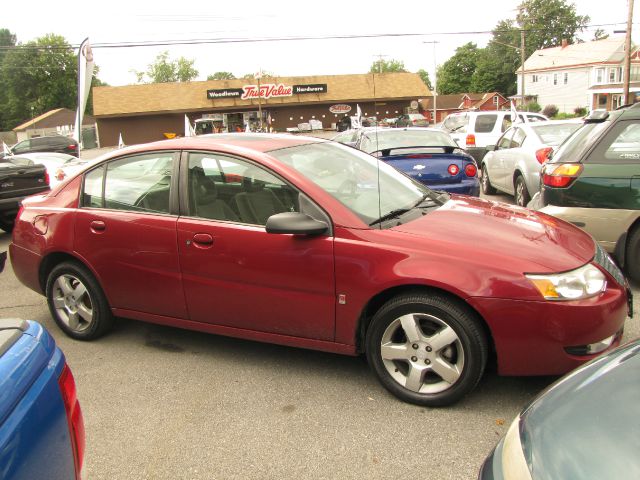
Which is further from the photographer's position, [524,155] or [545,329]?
[524,155]

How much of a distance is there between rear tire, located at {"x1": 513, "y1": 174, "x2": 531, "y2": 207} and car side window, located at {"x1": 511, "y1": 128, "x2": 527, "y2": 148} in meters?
0.71

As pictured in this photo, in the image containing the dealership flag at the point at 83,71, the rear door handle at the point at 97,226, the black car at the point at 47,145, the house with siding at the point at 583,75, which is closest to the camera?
the rear door handle at the point at 97,226

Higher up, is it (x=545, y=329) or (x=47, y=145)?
(x=47, y=145)

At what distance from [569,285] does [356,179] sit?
5.15 feet

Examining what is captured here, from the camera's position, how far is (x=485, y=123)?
15828 mm

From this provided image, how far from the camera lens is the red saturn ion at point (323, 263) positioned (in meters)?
2.95

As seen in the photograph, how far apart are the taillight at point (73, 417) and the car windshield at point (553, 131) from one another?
329 inches

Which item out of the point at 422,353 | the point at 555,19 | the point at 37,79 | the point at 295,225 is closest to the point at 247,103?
the point at 295,225

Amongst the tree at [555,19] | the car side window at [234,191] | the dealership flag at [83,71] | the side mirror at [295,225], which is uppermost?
the tree at [555,19]

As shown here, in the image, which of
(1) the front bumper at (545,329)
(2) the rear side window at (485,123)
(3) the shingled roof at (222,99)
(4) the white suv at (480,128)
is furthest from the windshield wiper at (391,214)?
(3) the shingled roof at (222,99)

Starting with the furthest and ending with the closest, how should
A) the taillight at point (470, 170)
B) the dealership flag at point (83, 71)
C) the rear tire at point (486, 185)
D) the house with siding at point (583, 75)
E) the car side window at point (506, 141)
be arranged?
the house with siding at point (583, 75), the dealership flag at point (83, 71), the rear tire at point (486, 185), the car side window at point (506, 141), the taillight at point (470, 170)

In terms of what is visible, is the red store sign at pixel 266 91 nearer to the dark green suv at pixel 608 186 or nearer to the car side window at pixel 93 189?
the dark green suv at pixel 608 186

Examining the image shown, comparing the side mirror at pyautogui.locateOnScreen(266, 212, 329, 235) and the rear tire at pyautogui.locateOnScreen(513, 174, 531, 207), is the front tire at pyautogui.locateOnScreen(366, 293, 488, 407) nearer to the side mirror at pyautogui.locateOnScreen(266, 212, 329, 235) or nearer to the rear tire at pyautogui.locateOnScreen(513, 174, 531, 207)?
the side mirror at pyautogui.locateOnScreen(266, 212, 329, 235)

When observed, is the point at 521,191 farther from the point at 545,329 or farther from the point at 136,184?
the point at 136,184
